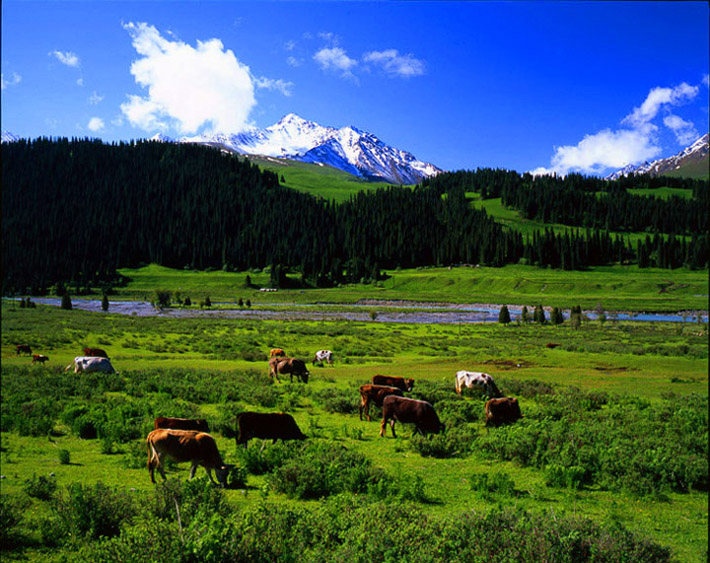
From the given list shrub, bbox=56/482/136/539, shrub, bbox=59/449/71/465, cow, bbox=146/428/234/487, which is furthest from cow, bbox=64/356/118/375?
shrub, bbox=56/482/136/539

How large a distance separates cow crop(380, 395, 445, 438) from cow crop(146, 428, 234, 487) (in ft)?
20.7

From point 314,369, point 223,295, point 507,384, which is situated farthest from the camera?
point 223,295

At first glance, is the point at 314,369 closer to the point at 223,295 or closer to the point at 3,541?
the point at 3,541

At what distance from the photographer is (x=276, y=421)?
13484mm

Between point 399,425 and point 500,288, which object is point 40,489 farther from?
point 500,288

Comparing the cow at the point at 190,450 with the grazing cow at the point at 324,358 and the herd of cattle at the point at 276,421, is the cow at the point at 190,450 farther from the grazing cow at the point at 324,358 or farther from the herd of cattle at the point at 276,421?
the grazing cow at the point at 324,358

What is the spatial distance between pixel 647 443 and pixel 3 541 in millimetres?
15872

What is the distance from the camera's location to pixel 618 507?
1034 centimetres

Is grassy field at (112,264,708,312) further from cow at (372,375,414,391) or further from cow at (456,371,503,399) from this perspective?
cow at (372,375,414,391)

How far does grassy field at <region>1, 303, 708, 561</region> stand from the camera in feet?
33.6

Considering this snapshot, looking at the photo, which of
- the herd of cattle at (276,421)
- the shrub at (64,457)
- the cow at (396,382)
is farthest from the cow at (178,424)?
the cow at (396,382)

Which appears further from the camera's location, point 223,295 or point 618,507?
point 223,295

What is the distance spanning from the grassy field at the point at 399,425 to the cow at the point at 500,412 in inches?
19.6

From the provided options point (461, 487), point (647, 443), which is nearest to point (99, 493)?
point (461, 487)
